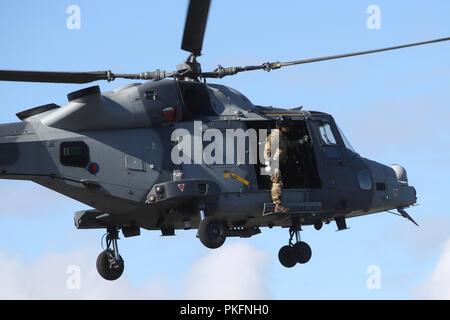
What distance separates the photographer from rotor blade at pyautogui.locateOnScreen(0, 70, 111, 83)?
23.0 metres

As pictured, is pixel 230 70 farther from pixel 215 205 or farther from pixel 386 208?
pixel 386 208

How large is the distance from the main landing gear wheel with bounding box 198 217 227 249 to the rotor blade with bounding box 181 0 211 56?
4.20 metres

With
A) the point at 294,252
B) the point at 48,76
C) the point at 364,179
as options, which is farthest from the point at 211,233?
the point at 48,76

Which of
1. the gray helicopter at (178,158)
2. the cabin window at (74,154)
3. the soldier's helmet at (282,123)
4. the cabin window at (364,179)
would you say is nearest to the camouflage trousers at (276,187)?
the gray helicopter at (178,158)

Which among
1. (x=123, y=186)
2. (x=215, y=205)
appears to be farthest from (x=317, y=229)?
(x=123, y=186)

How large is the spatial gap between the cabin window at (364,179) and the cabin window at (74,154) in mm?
7418

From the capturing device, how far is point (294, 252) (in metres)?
26.7

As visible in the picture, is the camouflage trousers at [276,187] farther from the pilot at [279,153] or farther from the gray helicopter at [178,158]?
the gray helicopter at [178,158]

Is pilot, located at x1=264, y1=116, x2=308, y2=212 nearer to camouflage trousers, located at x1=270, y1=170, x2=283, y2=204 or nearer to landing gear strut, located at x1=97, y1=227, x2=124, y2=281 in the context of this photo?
camouflage trousers, located at x1=270, y1=170, x2=283, y2=204

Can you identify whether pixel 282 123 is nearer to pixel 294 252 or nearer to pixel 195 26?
pixel 195 26

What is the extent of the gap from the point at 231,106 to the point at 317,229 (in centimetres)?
419

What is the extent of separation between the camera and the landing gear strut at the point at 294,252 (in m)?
26.6

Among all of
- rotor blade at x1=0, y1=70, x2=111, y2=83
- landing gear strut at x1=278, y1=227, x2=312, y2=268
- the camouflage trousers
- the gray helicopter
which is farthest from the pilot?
rotor blade at x1=0, y1=70, x2=111, y2=83

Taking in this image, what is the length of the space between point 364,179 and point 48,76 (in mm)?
8714
